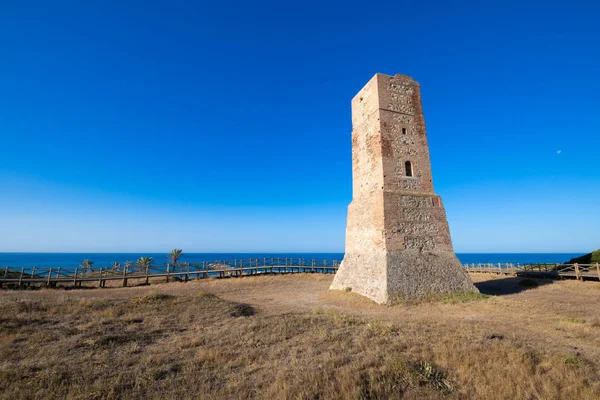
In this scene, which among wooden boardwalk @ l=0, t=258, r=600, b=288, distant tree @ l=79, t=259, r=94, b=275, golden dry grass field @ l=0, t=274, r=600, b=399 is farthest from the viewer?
distant tree @ l=79, t=259, r=94, b=275

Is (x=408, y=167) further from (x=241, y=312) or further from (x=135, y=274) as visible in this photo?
(x=135, y=274)

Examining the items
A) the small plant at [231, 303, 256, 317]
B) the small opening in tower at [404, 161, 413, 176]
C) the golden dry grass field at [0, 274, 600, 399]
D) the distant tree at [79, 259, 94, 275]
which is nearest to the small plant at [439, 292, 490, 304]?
the golden dry grass field at [0, 274, 600, 399]

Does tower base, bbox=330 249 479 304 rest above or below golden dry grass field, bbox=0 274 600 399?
above

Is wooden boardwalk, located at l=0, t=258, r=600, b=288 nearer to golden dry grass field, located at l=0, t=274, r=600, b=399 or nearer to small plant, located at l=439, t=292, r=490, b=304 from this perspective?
golden dry grass field, located at l=0, t=274, r=600, b=399

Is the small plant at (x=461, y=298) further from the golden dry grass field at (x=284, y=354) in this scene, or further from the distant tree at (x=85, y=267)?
the distant tree at (x=85, y=267)

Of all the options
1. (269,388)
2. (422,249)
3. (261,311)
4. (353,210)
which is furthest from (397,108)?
(269,388)

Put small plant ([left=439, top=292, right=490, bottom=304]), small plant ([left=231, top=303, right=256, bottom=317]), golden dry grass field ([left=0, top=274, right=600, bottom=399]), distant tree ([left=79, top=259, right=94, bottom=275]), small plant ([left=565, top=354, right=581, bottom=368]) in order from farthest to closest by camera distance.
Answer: distant tree ([left=79, top=259, right=94, bottom=275])
small plant ([left=439, top=292, right=490, bottom=304])
small plant ([left=231, top=303, right=256, bottom=317])
small plant ([left=565, top=354, right=581, bottom=368])
golden dry grass field ([left=0, top=274, right=600, bottom=399])

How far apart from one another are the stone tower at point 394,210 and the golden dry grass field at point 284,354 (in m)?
2.67

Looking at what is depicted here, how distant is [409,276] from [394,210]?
3.37 meters

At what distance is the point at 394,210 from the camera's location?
14.9 m

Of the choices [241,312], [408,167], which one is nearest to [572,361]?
[241,312]

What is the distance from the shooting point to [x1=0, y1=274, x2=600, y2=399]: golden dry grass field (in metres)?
4.55

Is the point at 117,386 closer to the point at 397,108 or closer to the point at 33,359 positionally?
the point at 33,359

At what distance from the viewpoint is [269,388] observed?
4488 mm
